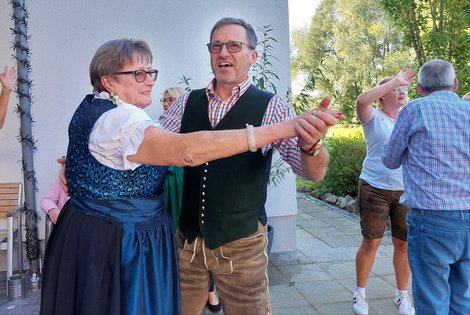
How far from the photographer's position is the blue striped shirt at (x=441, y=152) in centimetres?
235

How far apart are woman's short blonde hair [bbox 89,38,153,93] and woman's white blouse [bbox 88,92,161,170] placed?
0.20m

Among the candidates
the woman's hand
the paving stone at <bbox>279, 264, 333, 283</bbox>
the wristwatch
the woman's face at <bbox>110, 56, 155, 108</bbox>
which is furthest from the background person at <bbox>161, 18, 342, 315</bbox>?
the paving stone at <bbox>279, 264, 333, 283</bbox>

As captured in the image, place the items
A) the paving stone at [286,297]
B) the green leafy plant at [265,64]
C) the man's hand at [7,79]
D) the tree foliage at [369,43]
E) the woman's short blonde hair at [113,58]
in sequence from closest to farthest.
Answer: the woman's short blonde hair at [113,58] → the man's hand at [7,79] → the paving stone at [286,297] → the green leafy plant at [265,64] → the tree foliage at [369,43]

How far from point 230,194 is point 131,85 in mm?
654

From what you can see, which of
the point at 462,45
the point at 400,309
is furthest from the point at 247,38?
the point at 462,45

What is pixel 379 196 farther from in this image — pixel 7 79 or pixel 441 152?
pixel 7 79

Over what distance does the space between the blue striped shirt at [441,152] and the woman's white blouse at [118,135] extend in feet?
5.58

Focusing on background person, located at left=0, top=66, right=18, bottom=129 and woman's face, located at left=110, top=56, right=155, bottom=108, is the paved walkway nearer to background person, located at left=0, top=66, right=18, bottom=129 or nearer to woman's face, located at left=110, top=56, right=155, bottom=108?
background person, located at left=0, top=66, right=18, bottom=129

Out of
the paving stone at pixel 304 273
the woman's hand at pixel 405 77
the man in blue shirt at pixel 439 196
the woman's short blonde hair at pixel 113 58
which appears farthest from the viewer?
the paving stone at pixel 304 273

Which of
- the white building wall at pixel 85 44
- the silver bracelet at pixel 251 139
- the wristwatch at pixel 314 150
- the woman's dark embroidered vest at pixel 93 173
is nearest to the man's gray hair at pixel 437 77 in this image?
the wristwatch at pixel 314 150

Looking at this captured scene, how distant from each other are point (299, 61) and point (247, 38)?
2700 cm

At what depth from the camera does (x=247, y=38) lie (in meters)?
2.03

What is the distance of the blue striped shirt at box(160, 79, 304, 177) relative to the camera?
1.87m

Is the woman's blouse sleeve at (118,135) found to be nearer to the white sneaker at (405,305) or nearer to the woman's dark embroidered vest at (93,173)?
the woman's dark embroidered vest at (93,173)
